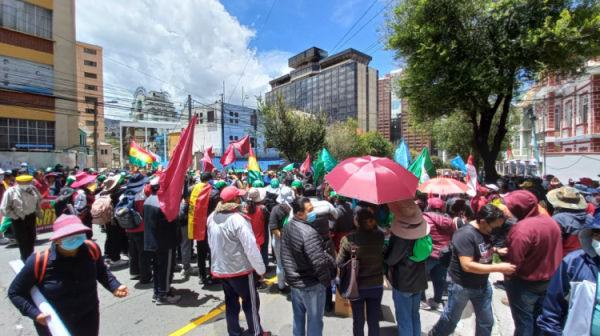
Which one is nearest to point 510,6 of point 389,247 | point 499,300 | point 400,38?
point 400,38

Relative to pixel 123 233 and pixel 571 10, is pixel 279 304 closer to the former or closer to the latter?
pixel 123 233

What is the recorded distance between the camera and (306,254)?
2.70 metres

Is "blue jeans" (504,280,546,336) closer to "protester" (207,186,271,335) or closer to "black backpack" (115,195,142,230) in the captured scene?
"protester" (207,186,271,335)

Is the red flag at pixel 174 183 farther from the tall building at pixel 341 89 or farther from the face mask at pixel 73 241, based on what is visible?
the tall building at pixel 341 89

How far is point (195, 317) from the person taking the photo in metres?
3.85

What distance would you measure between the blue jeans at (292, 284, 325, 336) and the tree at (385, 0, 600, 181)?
33.3ft

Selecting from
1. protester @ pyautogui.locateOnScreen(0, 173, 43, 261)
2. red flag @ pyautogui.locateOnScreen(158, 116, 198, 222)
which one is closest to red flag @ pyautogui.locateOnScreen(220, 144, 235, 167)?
protester @ pyautogui.locateOnScreen(0, 173, 43, 261)

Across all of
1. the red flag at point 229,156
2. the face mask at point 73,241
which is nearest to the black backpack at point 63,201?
the face mask at point 73,241

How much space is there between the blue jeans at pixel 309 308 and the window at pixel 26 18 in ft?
69.6

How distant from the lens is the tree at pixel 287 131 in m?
21.8

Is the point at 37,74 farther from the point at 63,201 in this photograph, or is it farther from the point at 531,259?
the point at 531,259

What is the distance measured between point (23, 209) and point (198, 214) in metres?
3.42

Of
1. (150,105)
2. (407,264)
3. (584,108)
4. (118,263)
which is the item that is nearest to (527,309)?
(407,264)

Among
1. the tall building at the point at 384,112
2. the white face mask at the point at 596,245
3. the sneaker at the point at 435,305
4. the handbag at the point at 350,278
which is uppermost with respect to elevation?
the tall building at the point at 384,112
